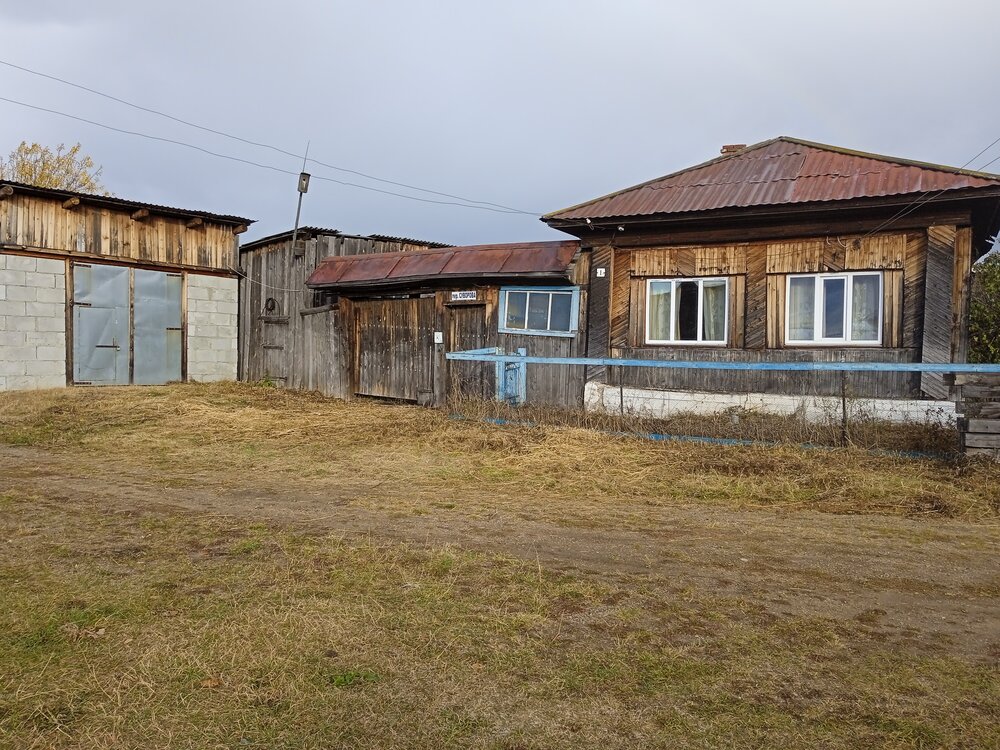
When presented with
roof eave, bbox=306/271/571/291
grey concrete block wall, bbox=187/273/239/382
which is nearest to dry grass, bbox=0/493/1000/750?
roof eave, bbox=306/271/571/291

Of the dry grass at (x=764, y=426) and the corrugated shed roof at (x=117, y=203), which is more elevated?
the corrugated shed roof at (x=117, y=203)

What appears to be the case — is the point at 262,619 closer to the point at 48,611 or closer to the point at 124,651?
the point at 124,651

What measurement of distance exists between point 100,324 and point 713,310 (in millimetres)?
13370

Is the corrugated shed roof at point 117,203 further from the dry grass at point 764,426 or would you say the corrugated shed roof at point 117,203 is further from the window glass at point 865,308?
the window glass at point 865,308

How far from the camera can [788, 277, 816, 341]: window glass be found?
35.4 ft

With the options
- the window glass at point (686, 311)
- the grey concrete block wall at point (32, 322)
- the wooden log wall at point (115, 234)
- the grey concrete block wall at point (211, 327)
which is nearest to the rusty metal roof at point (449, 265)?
the window glass at point (686, 311)

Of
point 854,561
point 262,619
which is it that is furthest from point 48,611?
point 854,561

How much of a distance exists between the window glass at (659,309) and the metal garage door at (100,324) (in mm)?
12144

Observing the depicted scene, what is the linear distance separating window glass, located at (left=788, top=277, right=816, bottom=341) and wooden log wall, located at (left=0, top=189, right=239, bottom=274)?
13.8 meters

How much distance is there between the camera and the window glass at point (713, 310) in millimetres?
11484

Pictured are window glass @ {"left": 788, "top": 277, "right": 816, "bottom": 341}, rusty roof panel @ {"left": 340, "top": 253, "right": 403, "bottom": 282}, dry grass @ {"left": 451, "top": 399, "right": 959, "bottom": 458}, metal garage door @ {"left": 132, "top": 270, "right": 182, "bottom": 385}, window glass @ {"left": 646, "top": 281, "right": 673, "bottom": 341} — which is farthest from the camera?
metal garage door @ {"left": 132, "top": 270, "right": 182, "bottom": 385}

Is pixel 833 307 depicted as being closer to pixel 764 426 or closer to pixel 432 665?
pixel 764 426

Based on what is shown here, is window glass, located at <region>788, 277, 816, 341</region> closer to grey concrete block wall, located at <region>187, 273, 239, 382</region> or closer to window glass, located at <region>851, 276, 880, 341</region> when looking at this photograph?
window glass, located at <region>851, 276, 880, 341</region>

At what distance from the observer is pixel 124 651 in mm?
3398
